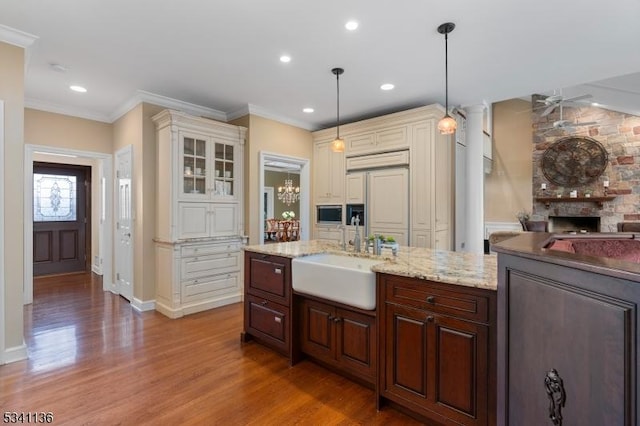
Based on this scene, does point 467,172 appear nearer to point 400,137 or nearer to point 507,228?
point 400,137

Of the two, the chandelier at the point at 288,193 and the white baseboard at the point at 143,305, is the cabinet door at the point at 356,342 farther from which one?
the chandelier at the point at 288,193

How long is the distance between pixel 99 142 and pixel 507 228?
9.04 meters

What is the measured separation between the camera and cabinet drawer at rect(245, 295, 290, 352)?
2.64 metres

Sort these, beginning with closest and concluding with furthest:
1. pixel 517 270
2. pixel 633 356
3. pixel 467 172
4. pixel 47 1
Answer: pixel 633 356 < pixel 517 270 < pixel 47 1 < pixel 467 172

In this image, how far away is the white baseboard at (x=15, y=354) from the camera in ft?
8.42

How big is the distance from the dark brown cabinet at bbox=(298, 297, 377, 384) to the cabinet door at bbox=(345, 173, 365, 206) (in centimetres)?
253

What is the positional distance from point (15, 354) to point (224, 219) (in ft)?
7.87

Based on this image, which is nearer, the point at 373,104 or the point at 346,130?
the point at 373,104

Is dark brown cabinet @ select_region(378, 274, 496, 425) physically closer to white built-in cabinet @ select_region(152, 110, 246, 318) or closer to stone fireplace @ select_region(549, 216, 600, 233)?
white built-in cabinet @ select_region(152, 110, 246, 318)

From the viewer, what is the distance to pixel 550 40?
8.82 feet

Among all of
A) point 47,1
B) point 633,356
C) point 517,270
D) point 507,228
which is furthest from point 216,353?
point 507,228

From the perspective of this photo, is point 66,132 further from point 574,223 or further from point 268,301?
point 574,223

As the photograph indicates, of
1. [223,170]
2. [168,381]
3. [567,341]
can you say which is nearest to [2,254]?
[168,381]

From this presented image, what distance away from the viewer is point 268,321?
2783mm
